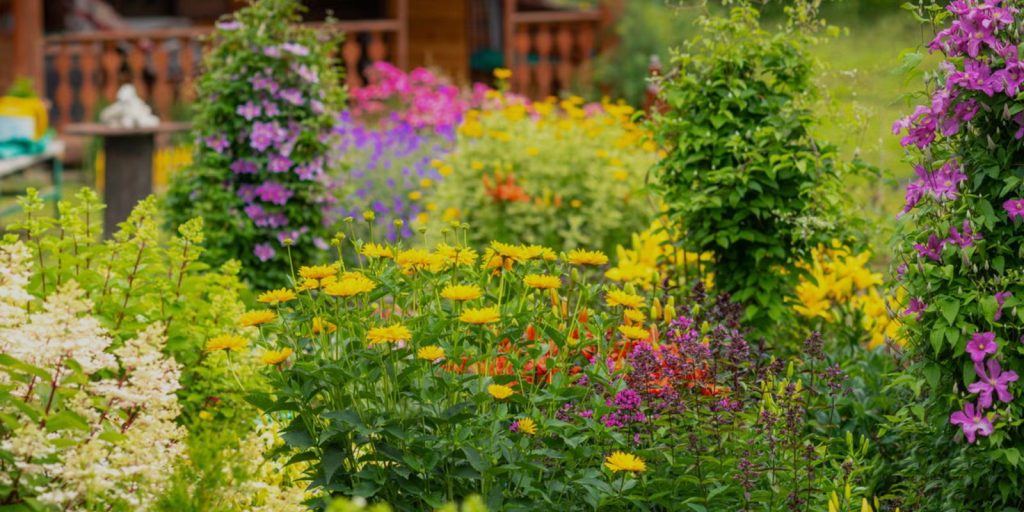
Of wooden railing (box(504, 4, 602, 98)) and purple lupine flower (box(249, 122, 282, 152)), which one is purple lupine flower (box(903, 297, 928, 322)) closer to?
purple lupine flower (box(249, 122, 282, 152))

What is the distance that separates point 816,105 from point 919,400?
141cm

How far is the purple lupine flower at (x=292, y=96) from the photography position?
5566 mm

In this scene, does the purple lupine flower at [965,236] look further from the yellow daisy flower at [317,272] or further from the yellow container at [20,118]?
the yellow container at [20,118]

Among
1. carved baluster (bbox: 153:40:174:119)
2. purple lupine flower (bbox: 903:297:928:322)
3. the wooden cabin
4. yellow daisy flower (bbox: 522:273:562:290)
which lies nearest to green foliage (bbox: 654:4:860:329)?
purple lupine flower (bbox: 903:297:928:322)

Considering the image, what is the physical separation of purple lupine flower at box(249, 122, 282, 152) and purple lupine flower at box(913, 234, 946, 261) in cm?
316

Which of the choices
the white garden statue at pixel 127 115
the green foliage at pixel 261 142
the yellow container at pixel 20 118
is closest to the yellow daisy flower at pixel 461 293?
the green foliage at pixel 261 142

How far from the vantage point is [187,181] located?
5688 mm

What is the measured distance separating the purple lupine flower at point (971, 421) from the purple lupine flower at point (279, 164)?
10.9ft

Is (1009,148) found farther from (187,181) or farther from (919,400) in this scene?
(187,181)

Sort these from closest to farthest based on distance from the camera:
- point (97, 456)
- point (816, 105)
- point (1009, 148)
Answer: point (97, 456) → point (1009, 148) → point (816, 105)

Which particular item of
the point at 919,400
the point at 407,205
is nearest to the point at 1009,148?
the point at 919,400

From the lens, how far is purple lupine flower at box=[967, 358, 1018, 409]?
2.99m

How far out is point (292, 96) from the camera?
5.57 meters

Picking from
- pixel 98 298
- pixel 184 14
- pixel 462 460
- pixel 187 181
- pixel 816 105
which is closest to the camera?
pixel 462 460
